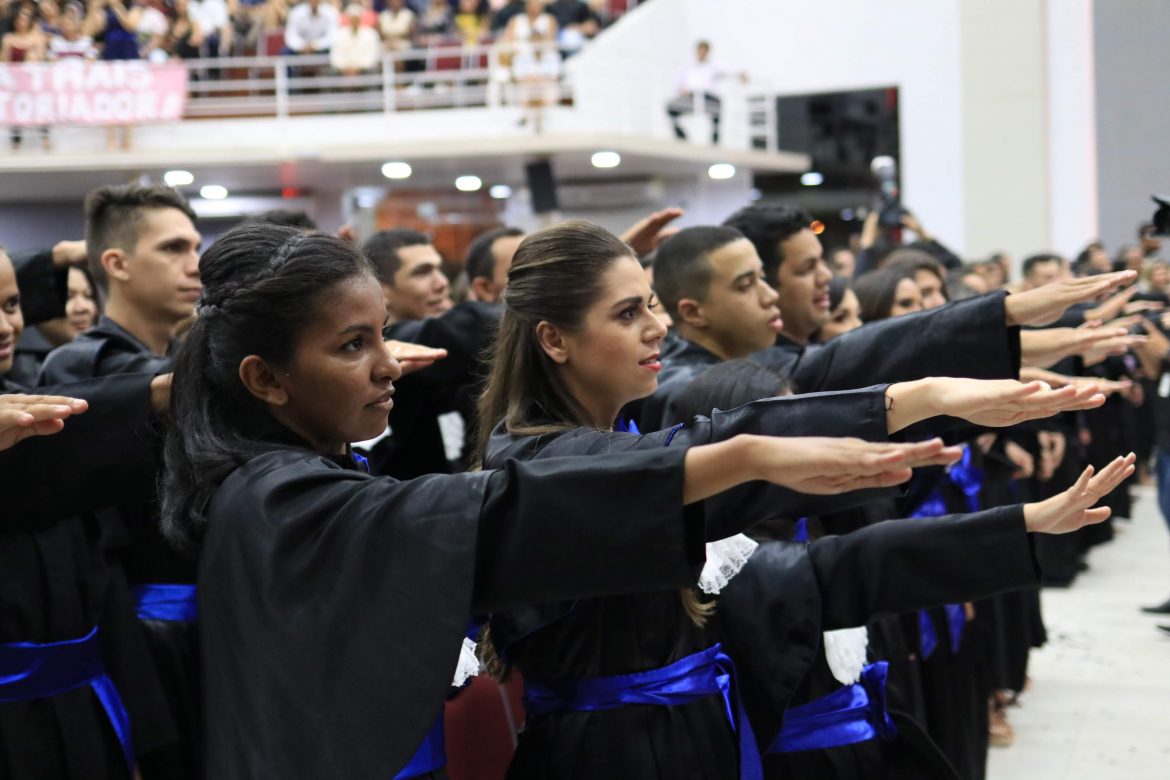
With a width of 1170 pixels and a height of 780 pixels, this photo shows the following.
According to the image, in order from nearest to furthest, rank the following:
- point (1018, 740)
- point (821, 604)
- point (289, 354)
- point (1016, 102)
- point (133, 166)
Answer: point (289, 354) < point (821, 604) < point (1018, 740) < point (133, 166) < point (1016, 102)

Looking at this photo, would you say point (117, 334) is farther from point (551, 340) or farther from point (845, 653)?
point (845, 653)

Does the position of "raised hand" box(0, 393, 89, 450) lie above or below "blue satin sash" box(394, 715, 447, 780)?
above

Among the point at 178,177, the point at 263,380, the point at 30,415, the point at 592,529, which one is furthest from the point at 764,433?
the point at 178,177

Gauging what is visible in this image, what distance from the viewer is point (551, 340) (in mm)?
2629

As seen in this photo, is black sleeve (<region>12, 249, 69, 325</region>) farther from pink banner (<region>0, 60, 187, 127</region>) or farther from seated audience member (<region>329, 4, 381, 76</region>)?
seated audience member (<region>329, 4, 381, 76</region>)

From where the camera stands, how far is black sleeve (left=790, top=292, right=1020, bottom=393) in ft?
10.3

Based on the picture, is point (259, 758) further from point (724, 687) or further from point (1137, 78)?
point (1137, 78)

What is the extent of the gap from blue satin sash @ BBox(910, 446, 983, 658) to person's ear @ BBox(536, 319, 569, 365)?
1.58 meters

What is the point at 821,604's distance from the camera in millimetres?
2754

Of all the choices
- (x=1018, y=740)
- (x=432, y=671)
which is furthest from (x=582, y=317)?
(x=1018, y=740)

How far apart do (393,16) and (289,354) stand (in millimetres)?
15934

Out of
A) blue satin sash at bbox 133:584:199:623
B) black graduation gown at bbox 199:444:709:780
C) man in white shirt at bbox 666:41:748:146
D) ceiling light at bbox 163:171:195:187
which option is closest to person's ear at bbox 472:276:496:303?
blue satin sash at bbox 133:584:199:623

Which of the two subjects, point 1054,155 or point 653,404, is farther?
point 1054,155

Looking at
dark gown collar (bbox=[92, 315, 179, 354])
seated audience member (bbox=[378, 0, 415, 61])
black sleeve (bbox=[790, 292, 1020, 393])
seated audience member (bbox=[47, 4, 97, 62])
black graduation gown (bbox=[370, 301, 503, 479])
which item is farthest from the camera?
seated audience member (bbox=[378, 0, 415, 61])
